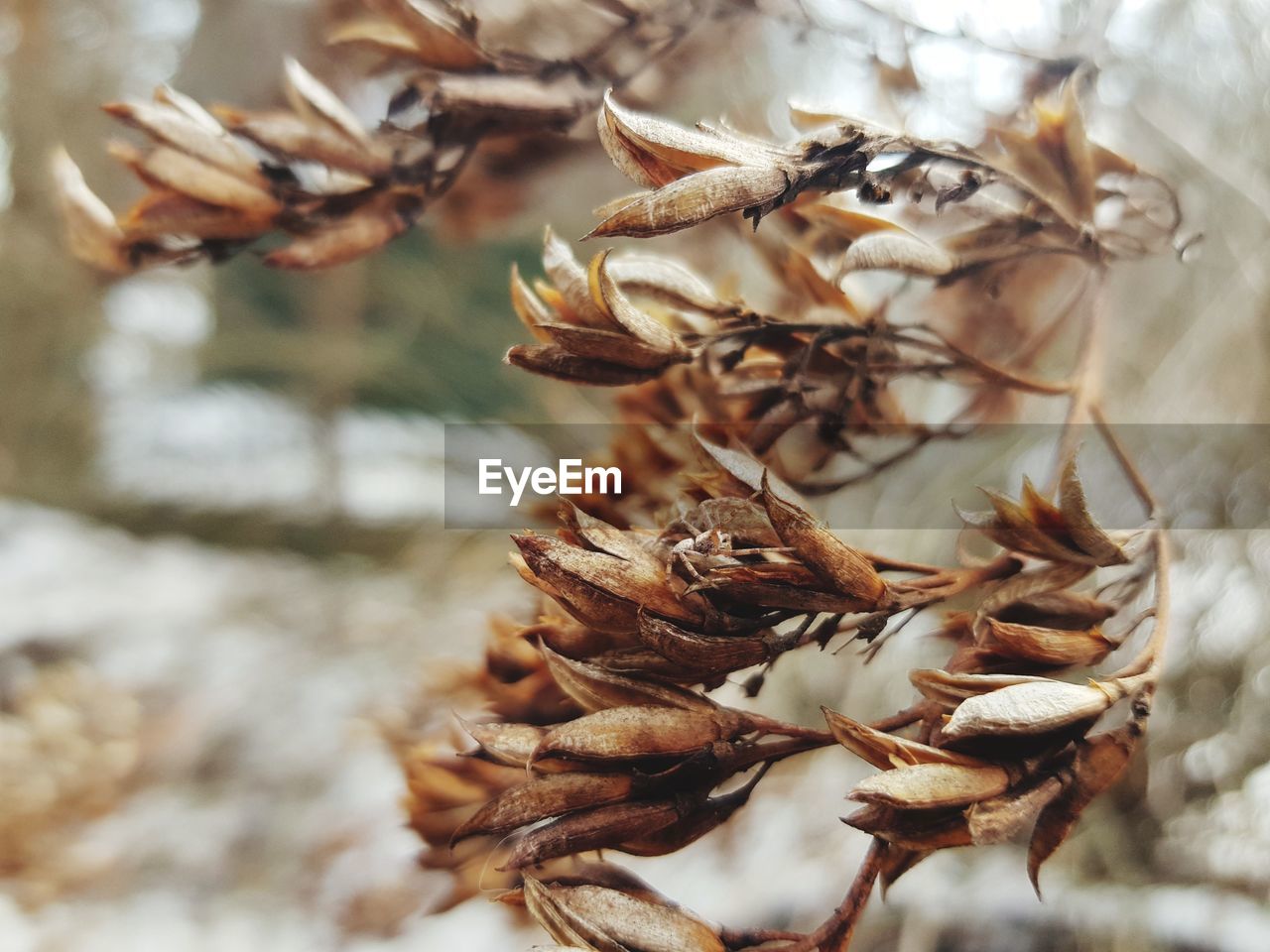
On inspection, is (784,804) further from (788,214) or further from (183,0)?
(183,0)

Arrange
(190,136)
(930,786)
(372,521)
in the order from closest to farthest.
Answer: (930,786), (190,136), (372,521)

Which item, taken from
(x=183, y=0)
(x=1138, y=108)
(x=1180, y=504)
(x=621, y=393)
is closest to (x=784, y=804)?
(x=1180, y=504)

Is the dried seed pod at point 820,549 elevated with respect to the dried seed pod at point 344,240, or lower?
lower

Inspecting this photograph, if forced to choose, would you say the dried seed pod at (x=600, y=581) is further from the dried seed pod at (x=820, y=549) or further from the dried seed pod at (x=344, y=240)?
the dried seed pod at (x=344, y=240)

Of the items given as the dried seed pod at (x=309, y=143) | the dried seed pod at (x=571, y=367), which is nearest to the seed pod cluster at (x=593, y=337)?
the dried seed pod at (x=571, y=367)

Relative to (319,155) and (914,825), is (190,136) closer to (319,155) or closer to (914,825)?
(319,155)

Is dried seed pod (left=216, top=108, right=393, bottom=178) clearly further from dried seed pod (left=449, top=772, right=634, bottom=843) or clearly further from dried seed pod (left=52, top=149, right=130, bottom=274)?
dried seed pod (left=449, top=772, right=634, bottom=843)

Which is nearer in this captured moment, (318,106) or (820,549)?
(820,549)

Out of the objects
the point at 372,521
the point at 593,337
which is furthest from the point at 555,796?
the point at 372,521
